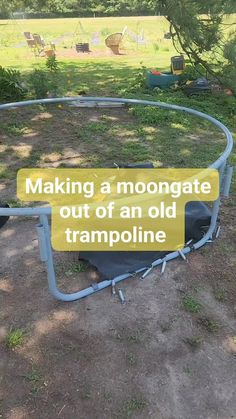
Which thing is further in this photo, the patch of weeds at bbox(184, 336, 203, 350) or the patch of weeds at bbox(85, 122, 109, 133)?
the patch of weeds at bbox(85, 122, 109, 133)

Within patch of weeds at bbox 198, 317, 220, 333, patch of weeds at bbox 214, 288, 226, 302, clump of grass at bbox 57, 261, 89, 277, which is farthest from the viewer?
clump of grass at bbox 57, 261, 89, 277

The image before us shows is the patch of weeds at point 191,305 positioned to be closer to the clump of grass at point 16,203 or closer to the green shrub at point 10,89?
the clump of grass at point 16,203

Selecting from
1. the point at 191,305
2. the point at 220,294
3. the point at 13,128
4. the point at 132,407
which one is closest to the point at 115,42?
the point at 13,128

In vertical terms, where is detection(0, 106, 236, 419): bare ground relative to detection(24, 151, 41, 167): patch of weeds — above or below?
below

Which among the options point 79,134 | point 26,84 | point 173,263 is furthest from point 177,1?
point 173,263

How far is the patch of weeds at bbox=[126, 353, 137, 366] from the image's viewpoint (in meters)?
2.52

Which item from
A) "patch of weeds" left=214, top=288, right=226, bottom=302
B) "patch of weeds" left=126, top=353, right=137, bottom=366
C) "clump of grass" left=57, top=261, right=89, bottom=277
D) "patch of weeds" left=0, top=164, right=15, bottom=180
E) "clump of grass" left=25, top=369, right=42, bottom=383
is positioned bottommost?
"patch of weeds" left=214, top=288, right=226, bottom=302

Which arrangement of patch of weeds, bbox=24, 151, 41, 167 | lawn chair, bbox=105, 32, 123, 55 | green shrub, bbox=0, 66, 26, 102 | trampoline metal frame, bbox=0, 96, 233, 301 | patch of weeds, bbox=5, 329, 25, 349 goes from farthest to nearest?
lawn chair, bbox=105, 32, 123, 55
green shrub, bbox=0, 66, 26, 102
patch of weeds, bbox=24, 151, 41, 167
patch of weeds, bbox=5, 329, 25, 349
trampoline metal frame, bbox=0, 96, 233, 301

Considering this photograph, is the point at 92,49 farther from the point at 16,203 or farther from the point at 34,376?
the point at 34,376

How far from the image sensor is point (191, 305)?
2.98 metres

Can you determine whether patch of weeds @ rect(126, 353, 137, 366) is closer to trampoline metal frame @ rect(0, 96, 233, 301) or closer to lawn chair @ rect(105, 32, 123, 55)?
trampoline metal frame @ rect(0, 96, 233, 301)

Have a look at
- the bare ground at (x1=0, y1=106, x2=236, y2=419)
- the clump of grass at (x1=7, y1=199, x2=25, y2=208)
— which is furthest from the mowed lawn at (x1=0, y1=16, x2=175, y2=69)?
the bare ground at (x1=0, y1=106, x2=236, y2=419)

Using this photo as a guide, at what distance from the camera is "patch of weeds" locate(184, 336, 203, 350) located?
2.65m

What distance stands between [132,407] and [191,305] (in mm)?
955
